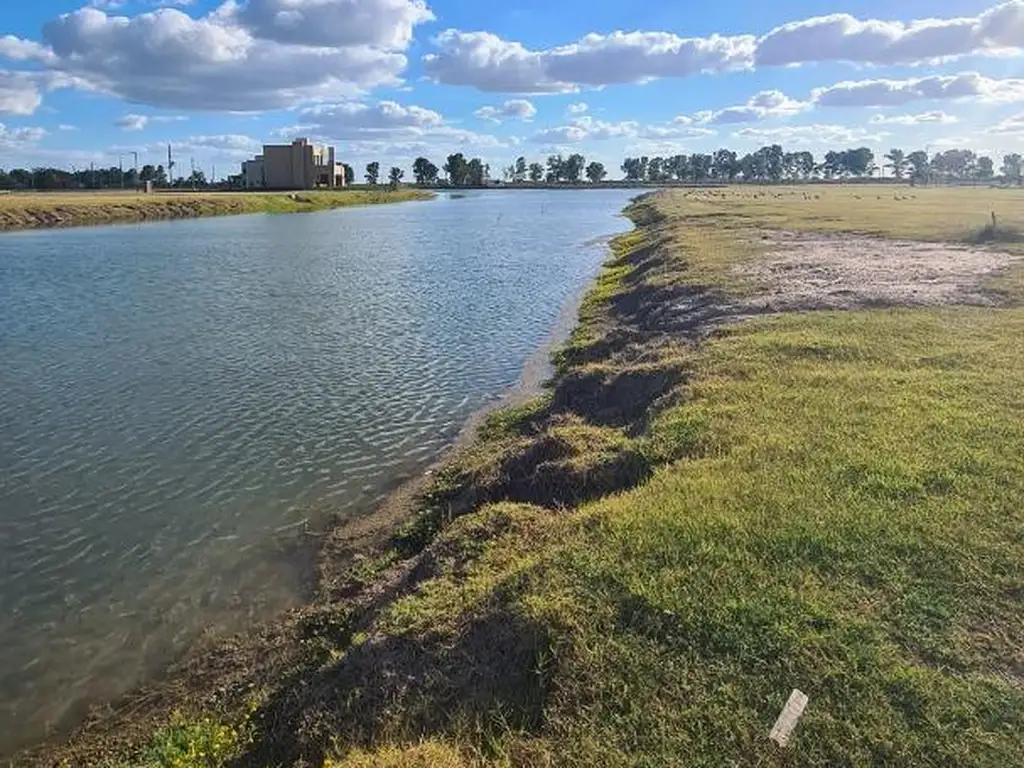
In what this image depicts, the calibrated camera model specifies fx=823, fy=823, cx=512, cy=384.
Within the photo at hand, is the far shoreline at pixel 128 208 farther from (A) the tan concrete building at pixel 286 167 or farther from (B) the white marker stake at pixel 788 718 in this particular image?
(B) the white marker stake at pixel 788 718

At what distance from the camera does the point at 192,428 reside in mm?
19203

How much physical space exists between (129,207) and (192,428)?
306 feet

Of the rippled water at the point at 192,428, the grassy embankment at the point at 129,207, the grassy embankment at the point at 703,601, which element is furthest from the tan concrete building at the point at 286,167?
the grassy embankment at the point at 703,601

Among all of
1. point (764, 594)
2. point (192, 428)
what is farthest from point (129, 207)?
point (764, 594)

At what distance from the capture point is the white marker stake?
253 inches

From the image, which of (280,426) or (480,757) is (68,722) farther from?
(280,426)

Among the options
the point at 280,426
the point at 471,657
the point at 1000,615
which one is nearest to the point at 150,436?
the point at 280,426

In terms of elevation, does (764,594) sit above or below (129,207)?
below

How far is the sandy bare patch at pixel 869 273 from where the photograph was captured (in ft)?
78.6

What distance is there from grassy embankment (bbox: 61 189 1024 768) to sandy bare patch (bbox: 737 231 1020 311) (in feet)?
30.3

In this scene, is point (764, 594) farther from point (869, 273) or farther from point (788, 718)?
point (869, 273)

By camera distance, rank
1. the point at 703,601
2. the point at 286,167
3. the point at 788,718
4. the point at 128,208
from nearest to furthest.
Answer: the point at 788,718 → the point at 703,601 → the point at 128,208 → the point at 286,167

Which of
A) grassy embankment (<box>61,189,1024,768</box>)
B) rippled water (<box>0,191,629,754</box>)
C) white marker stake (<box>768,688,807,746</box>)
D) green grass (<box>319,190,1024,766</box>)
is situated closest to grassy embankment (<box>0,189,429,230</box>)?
rippled water (<box>0,191,629,754</box>)

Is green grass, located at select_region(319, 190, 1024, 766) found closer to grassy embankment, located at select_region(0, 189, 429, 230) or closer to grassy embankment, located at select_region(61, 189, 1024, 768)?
grassy embankment, located at select_region(61, 189, 1024, 768)
